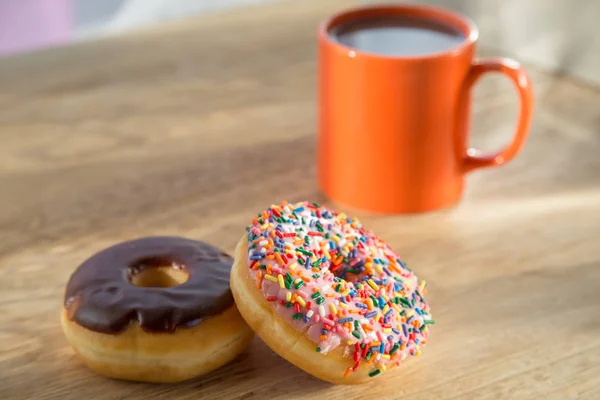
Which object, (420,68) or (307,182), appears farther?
(307,182)

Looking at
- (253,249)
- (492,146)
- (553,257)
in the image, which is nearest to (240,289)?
(253,249)

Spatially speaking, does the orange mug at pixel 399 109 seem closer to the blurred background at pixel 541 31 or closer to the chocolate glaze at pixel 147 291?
the chocolate glaze at pixel 147 291

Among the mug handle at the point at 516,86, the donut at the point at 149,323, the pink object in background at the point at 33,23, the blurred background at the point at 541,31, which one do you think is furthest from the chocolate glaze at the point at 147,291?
the pink object in background at the point at 33,23

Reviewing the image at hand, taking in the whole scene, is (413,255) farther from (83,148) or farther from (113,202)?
(83,148)

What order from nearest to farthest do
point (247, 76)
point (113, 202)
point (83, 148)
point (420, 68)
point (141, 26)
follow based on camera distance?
point (420, 68) → point (113, 202) → point (83, 148) → point (247, 76) → point (141, 26)

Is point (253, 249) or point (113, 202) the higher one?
point (253, 249)

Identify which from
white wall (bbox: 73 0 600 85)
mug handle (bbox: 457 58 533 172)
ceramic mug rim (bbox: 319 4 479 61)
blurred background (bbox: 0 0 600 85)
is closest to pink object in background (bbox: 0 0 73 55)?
blurred background (bbox: 0 0 600 85)

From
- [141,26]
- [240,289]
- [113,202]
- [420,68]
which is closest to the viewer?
[240,289]

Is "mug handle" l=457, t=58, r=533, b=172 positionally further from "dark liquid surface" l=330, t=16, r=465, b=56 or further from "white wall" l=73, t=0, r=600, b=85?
"white wall" l=73, t=0, r=600, b=85
